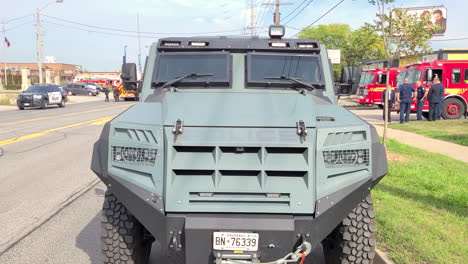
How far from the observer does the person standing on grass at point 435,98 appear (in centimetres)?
1905

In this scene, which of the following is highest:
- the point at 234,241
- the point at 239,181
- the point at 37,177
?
the point at 239,181

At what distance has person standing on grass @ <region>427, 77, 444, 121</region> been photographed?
19.0 m

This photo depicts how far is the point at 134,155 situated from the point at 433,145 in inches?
441

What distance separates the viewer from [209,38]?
211 inches

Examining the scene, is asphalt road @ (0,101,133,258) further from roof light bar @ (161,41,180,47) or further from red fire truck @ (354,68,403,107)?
red fire truck @ (354,68,403,107)

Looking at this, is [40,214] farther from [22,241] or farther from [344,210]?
[344,210]

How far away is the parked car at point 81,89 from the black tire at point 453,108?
172 ft

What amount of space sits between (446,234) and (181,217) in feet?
10.3

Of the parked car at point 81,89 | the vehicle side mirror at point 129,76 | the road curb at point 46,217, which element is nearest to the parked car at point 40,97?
the road curb at point 46,217

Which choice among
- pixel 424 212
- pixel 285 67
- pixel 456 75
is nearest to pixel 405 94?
pixel 456 75

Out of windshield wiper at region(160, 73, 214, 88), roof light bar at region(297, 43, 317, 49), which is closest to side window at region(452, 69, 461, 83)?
roof light bar at region(297, 43, 317, 49)

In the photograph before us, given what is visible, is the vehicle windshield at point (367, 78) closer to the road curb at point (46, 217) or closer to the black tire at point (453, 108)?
the black tire at point (453, 108)

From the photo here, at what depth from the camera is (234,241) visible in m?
3.21

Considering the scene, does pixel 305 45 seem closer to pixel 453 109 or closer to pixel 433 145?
pixel 433 145
